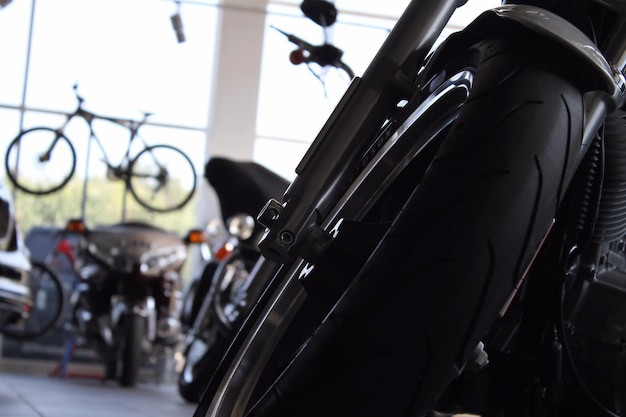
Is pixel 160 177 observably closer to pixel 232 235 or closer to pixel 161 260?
pixel 161 260

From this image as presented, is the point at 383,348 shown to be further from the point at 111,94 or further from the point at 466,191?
the point at 111,94

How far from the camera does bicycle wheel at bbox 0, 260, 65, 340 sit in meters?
7.60

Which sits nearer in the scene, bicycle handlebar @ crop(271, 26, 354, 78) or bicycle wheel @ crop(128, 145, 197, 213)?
bicycle handlebar @ crop(271, 26, 354, 78)

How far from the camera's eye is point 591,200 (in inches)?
40.8

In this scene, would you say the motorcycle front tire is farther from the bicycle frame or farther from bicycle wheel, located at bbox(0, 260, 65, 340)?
the bicycle frame

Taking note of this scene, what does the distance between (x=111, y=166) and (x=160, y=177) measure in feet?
1.46

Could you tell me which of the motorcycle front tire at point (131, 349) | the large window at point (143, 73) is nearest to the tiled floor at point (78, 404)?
the motorcycle front tire at point (131, 349)

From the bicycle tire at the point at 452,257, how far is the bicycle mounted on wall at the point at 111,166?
795 cm

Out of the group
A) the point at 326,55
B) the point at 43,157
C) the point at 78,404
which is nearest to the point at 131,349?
the point at 78,404

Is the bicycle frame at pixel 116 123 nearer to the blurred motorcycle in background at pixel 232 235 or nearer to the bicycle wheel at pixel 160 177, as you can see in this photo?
the bicycle wheel at pixel 160 177

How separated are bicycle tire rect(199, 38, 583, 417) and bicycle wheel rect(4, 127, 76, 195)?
8.15 meters

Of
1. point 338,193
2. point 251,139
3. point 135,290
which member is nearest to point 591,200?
point 338,193

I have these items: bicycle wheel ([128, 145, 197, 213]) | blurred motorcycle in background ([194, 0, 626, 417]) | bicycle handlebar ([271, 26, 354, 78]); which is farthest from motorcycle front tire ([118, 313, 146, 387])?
blurred motorcycle in background ([194, 0, 626, 417])

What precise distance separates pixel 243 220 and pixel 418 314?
398 centimetres
